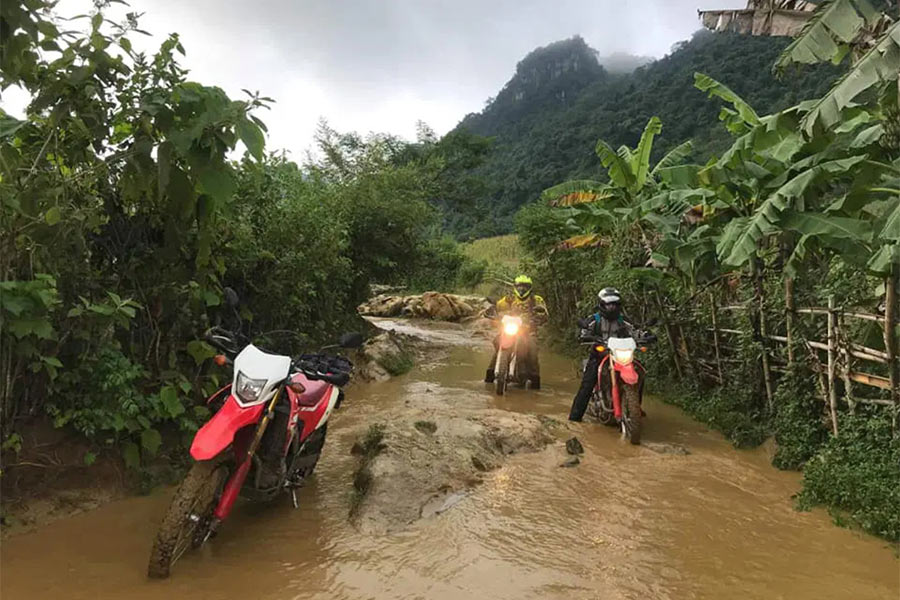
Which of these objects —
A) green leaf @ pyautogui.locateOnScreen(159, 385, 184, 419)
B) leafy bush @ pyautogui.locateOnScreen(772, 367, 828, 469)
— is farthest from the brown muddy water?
green leaf @ pyautogui.locateOnScreen(159, 385, 184, 419)

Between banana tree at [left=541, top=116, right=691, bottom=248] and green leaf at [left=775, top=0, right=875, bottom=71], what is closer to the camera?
green leaf at [left=775, top=0, right=875, bottom=71]

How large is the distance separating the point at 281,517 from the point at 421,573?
1.29 metres

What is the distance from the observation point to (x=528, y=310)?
29.7 ft

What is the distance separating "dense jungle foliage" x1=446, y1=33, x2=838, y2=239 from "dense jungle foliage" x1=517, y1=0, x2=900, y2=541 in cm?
1326

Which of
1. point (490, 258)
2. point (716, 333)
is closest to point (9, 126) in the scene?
point (716, 333)

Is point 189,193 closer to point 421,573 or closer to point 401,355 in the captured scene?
point 421,573

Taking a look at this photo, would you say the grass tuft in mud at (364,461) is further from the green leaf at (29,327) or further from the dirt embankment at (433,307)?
the dirt embankment at (433,307)

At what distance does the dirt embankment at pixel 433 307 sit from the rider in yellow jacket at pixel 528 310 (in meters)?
10.7

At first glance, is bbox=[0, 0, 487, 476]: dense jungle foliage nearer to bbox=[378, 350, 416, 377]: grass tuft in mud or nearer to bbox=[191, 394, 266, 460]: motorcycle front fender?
bbox=[191, 394, 266, 460]: motorcycle front fender

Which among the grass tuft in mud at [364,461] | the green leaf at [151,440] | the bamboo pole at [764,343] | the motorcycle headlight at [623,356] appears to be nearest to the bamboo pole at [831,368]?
the bamboo pole at [764,343]

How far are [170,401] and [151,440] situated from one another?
1.03 feet

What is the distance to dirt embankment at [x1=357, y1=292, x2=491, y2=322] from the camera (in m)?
20.9

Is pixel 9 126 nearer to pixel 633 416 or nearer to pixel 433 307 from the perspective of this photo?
pixel 633 416

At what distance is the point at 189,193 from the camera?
4.06 m
